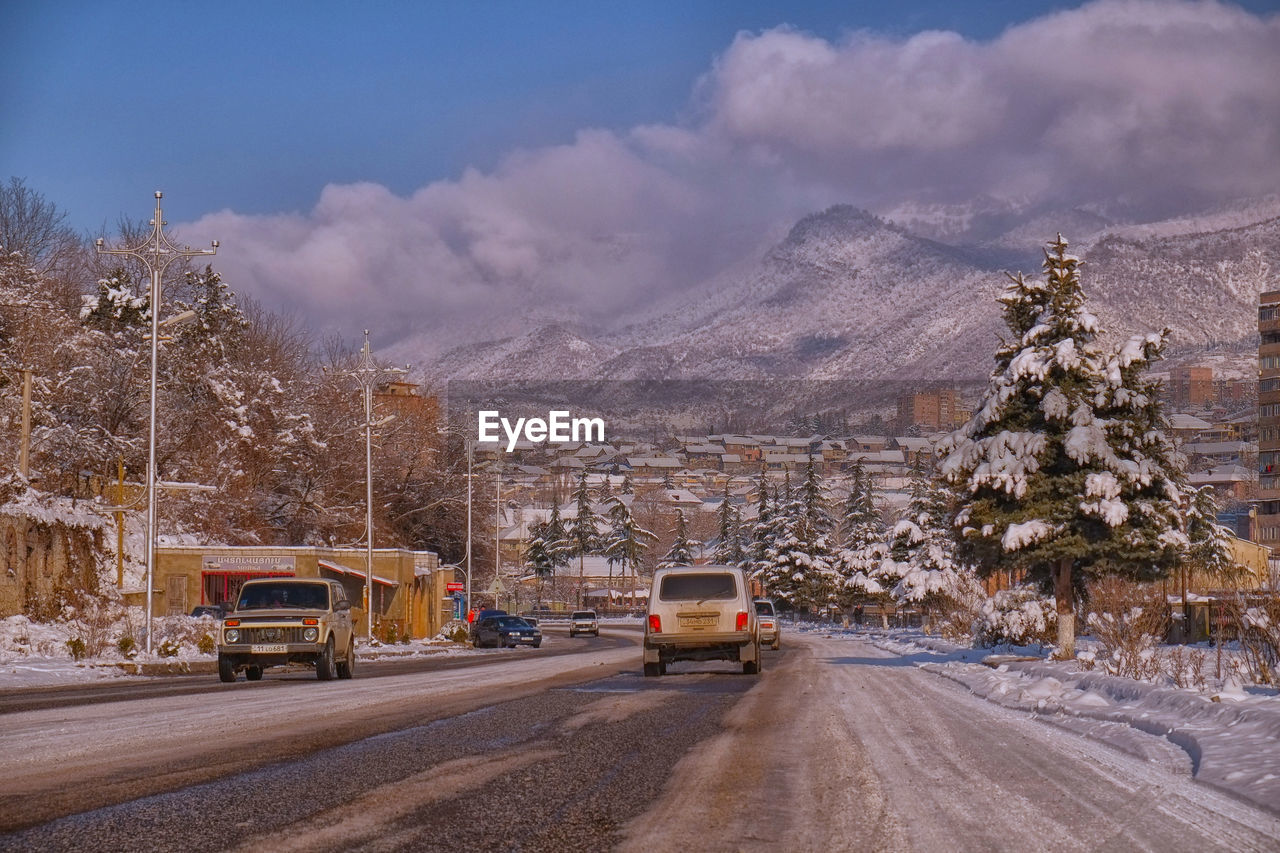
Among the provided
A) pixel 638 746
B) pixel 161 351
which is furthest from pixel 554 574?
pixel 638 746

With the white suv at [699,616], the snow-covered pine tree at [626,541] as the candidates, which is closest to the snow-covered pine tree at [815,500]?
the snow-covered pine tree at [626,541]

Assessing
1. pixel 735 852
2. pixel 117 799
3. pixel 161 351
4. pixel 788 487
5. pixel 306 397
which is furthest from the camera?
pixel 788 487

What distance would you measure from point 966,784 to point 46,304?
56653 millimetres

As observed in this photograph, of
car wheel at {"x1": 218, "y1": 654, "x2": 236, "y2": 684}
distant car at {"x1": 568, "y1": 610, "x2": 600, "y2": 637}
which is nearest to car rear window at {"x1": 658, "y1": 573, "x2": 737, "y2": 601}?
car wheel at {"x1": 218, "y1": 654, "x2": 236, "y2": 684}

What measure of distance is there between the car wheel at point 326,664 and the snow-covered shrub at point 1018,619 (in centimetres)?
1840

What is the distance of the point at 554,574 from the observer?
15900 cm

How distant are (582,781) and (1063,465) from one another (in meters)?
22.0

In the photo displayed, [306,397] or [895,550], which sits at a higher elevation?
[306,397]

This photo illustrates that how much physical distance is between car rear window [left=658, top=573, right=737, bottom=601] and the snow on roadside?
4794 mm

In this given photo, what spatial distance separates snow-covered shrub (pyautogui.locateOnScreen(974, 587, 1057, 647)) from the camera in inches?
1345

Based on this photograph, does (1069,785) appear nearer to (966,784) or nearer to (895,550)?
(966,784)

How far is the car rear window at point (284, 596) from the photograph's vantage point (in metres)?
24.8

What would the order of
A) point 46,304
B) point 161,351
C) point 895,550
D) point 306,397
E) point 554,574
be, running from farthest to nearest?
point 554,574, point 895,550, point 306,397, point 161,351, point 46,304

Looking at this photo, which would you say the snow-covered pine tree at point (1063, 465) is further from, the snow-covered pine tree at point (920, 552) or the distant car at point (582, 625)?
the distant car at point (582, 625)
